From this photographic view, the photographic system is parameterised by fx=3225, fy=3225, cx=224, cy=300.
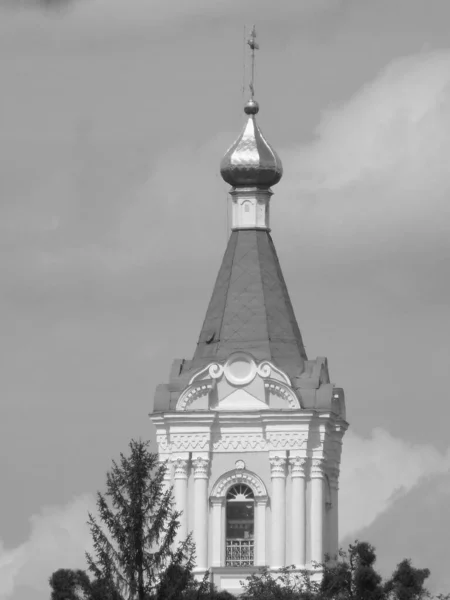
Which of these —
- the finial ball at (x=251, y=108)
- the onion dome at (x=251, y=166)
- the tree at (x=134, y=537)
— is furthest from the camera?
the finial ball at (x=251, y=108)

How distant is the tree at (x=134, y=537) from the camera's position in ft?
210

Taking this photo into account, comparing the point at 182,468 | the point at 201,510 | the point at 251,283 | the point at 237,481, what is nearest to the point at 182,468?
the point at 182,468

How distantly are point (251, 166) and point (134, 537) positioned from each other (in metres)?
16.1

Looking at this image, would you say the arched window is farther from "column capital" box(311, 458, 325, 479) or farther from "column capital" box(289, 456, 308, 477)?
"column capital" box(311, 458, 325, 479)

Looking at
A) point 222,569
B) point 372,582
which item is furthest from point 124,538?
point 222,569

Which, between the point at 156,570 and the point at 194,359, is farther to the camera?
the point at 194,359

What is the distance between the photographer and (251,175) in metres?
77.9

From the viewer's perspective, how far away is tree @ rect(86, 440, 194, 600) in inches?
2522

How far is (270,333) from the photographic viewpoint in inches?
3022

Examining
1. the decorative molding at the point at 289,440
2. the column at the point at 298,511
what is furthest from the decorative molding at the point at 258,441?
the column at the point at 298,511

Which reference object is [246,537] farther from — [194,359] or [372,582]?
[372,582]

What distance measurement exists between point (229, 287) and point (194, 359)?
1943mm

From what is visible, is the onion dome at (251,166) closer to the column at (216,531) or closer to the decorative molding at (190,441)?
the decorative molding at (190,441)

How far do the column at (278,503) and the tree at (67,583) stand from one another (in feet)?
26.3
